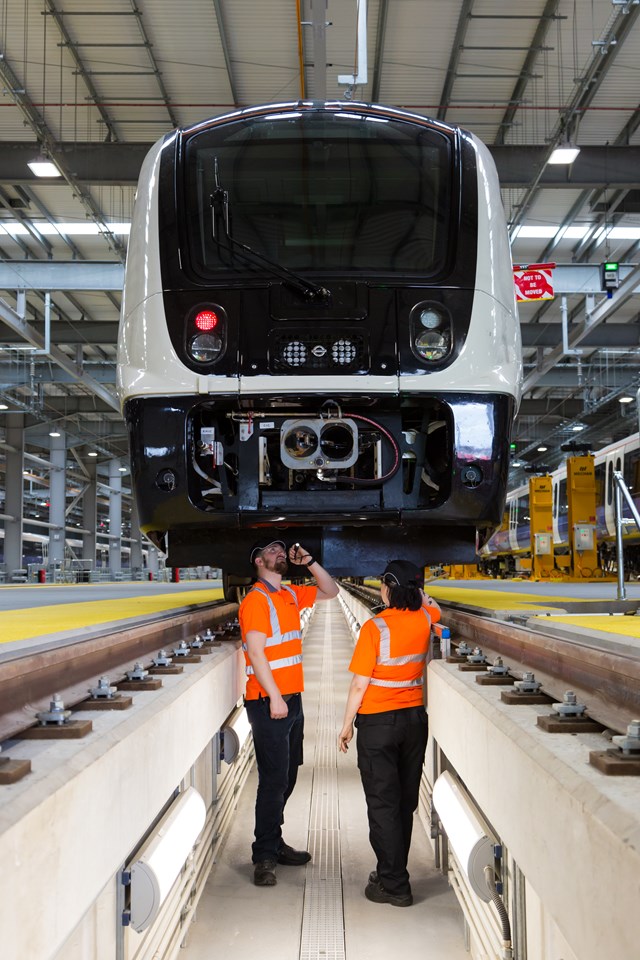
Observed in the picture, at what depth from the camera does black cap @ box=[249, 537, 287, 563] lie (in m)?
4.41

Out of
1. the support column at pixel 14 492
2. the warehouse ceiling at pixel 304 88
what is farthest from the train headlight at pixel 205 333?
the support column at pixel 14 492

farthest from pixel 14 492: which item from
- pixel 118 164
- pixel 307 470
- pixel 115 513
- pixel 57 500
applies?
pixel 307 470

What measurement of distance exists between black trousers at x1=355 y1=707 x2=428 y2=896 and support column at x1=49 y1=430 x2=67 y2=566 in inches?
932

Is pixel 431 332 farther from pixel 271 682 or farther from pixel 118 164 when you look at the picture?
pixel 118 164

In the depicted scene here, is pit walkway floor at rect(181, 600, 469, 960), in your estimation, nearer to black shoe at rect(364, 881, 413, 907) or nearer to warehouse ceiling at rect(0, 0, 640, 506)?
black shoe at rect(364, 881, 413, 907)

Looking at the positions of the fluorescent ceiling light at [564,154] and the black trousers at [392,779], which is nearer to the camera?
the black trousers at [392,779]

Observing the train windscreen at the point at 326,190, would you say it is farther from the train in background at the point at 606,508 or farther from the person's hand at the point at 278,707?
the train in background at the point at 606,508

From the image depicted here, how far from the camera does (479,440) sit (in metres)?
4.25

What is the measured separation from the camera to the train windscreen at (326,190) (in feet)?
15.3

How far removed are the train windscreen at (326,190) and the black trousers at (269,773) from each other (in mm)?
2286

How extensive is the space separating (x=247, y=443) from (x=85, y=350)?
20.5 m

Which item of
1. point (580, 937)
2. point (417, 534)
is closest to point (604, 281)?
point (417, 534)

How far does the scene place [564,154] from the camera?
10.1 metres

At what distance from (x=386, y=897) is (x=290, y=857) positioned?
0.70 m
